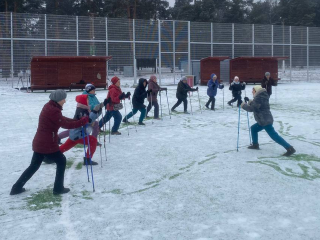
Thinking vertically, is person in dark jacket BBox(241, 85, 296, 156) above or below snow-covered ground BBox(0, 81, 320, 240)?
above

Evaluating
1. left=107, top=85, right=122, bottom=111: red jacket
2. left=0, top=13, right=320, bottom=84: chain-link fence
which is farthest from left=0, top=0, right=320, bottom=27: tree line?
left=107, top=85, right=122, bottom=111: red jacket

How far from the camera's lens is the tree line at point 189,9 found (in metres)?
48.5

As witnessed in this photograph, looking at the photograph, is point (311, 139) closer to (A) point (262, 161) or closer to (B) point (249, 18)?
(A) point (262, 161)

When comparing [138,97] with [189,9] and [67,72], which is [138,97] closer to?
[67,72]

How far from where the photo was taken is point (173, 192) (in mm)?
6055

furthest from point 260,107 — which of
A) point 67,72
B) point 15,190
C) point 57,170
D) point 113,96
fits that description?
point 67,72

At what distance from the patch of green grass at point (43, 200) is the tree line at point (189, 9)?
138ft

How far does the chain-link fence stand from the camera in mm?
27734

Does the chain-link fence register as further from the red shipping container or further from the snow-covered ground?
the snow-covered ground

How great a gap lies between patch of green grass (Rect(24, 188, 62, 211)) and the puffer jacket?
4046 millimetres

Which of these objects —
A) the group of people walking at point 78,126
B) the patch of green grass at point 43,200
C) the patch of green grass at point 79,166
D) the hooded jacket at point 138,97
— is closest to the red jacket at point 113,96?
the group of people walking at point 78,126

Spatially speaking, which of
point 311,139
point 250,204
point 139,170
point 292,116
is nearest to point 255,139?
point 311,139

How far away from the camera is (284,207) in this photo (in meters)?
5.39

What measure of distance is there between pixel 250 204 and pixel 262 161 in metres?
2.41
